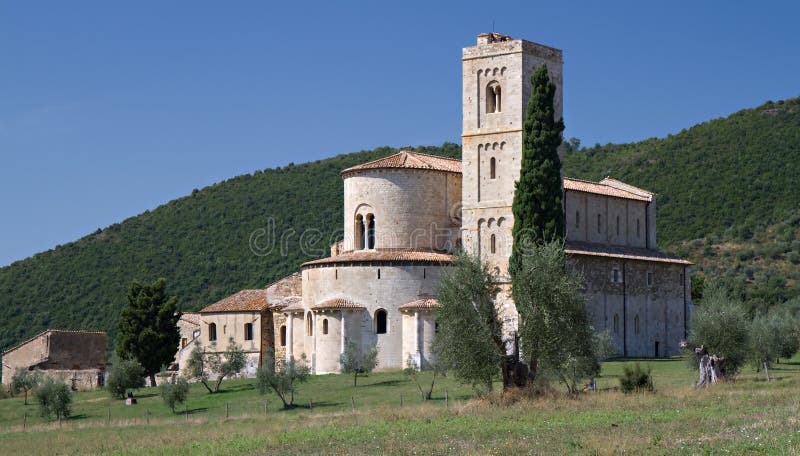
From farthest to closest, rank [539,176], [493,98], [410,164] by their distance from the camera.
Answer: [410,164] < [493,98] < [539,176]

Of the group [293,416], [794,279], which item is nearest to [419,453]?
[293,416]

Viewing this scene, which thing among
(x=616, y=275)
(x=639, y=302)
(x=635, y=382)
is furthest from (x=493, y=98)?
(x=635, y=382)

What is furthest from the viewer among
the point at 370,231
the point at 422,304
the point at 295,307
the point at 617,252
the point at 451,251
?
the point at 370,231

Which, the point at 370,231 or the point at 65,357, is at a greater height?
the point at 370,231

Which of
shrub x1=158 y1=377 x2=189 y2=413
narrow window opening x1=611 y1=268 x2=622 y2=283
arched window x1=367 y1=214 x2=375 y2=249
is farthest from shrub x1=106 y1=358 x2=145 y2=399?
narrow window opening x1=611 y1=268 x2=622 y2=283

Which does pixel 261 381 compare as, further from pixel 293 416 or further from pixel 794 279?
pixel 794 279

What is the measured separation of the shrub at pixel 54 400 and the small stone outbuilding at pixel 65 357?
42.6 feet

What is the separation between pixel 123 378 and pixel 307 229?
35.8 metres

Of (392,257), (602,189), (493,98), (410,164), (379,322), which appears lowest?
(379,322)

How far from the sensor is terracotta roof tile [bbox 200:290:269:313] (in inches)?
2265

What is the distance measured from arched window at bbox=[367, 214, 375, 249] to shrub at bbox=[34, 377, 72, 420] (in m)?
14.8

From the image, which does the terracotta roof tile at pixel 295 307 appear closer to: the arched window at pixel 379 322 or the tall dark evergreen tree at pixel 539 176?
the arched window at pixel 379 322

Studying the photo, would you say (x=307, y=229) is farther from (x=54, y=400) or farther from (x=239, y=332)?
(x=54, y=400)

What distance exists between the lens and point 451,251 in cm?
5350
